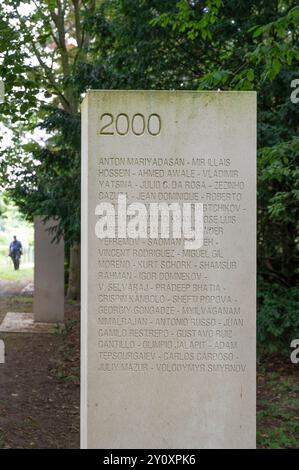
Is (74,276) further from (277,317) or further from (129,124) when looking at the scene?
(129,124)

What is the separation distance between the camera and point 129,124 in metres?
4.13

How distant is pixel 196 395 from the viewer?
417cm

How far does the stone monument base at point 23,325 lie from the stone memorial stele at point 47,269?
0.37 meters

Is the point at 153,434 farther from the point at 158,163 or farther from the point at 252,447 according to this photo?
the point at 158,163

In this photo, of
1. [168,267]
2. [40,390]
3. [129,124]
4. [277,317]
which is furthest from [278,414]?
[129,124]

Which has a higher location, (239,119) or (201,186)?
(239,119)

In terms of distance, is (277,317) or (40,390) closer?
(40,390)

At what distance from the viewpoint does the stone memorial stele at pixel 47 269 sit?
42.2ft

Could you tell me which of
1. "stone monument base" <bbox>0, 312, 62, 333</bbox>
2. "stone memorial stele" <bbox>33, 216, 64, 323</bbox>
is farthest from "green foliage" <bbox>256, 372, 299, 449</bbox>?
"stone memorial stele" <bbox>33, 216, 64, 323</bbox>

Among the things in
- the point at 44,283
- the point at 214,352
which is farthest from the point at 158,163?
the point at 44,283

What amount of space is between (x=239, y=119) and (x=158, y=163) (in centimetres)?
60

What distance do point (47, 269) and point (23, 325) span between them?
120cm

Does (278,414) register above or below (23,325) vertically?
below

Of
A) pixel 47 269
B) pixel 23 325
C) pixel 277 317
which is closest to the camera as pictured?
pixel 277 317
